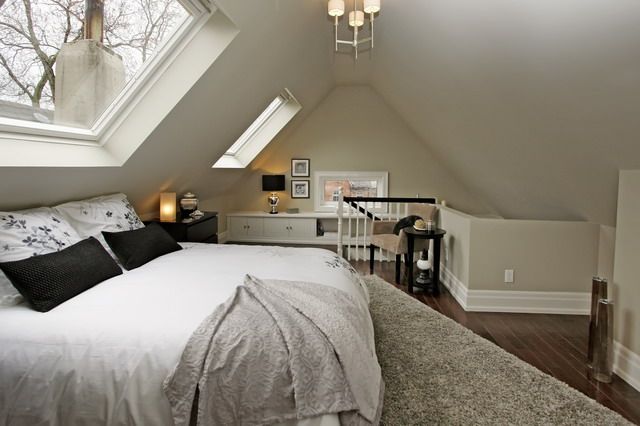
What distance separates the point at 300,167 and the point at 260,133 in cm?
113

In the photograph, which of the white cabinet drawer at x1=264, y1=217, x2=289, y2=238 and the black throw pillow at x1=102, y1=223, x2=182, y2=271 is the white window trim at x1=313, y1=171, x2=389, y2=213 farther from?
the black throw pillow at x1=102, y1=223, x2=182, y2=271

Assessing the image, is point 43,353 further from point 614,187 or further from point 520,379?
point 614,187

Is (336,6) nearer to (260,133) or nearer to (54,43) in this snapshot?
(54,43)

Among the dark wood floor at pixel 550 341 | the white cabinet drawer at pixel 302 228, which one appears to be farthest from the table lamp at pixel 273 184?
the dark wood floor at pixel 550 341

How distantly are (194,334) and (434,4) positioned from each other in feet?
7.57

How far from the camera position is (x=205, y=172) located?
4.71 m

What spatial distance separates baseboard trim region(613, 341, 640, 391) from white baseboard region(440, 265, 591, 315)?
936 mm

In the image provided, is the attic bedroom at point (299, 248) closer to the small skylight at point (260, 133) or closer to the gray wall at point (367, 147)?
the small skylight at point (260, 133)

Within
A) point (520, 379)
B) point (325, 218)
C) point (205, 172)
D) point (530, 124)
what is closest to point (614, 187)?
point (530, 124)

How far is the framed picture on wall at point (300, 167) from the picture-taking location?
6746mm

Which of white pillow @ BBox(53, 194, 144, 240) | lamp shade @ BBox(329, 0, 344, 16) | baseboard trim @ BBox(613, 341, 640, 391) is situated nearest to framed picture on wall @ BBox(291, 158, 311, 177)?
white pillow @ BBox(53, 194, 144, 240)

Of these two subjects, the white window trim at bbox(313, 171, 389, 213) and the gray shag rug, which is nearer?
the gray shag rug

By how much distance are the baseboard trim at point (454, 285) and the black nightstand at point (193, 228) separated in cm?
266

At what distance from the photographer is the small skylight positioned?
18.3 feet
